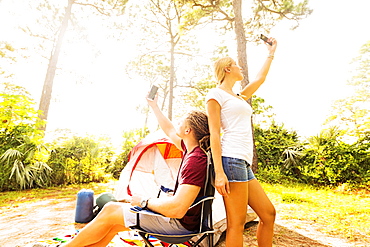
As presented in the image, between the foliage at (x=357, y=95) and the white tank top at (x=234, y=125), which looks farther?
the foliage at (x=357, y=95)

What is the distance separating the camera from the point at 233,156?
58.6 inches

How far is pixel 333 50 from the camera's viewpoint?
17.9 metres

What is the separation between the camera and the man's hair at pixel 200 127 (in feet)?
5.18

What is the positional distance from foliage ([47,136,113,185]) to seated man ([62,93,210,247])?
16.8ft

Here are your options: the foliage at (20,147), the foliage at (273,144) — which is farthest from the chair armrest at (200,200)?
the foliage at (273,144)

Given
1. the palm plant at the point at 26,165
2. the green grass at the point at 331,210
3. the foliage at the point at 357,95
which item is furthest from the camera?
the foliage at the point at 357,95

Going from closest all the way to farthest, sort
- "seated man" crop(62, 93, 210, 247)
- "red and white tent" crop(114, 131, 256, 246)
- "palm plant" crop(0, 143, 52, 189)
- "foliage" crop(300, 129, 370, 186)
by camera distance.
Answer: "seated man" crop(62, 93, 210, 247), "red and white tent" crop(114, 131, 256, 246), "palm plant" crop(0, 143, 52, 189), "foliage" crop(300, 129, 370, 186)

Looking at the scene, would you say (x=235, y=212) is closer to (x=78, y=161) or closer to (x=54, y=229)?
(x=54, y=229)

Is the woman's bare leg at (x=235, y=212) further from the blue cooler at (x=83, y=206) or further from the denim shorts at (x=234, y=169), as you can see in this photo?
the blue cooler at (x=83, y=206)

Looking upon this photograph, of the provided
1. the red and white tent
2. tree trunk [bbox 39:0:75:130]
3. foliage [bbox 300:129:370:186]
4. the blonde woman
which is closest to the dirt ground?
the red and white tent

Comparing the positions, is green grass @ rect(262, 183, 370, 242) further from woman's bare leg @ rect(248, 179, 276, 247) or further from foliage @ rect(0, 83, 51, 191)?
foliage @ rect(0, 83, 51, 191)

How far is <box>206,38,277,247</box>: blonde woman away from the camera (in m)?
1.48

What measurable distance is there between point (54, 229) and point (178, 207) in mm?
2378

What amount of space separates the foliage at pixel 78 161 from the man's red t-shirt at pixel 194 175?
214 inches
